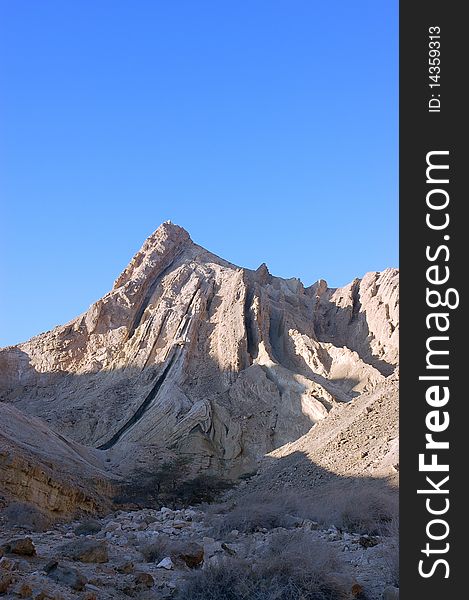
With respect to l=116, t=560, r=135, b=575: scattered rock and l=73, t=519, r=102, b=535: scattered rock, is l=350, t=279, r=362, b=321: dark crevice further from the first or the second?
l=116, t=560, r=135, b=575: scattered rock

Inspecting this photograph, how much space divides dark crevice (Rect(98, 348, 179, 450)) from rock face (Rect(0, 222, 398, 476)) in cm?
9

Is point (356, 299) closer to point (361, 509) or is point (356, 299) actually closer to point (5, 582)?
point (361, 509)

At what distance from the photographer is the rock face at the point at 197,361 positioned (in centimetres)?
3788

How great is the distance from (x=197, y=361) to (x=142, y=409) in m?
6.86

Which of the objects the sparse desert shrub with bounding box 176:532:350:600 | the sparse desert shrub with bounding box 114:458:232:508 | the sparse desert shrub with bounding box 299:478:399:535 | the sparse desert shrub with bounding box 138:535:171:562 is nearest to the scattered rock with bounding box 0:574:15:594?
the sparse desert shrub with bounding box 176:532:350:600

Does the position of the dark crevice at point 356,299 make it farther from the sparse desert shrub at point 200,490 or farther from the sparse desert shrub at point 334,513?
the sparse desert shrub at point 334,513

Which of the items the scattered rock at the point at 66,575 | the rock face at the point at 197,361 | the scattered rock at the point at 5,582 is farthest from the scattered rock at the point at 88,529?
the rock face at the point at 197,361

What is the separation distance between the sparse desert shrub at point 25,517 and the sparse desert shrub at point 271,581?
319 inches

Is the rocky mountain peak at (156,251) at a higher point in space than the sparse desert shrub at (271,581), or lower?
higher

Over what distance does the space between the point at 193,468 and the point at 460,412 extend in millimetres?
30927

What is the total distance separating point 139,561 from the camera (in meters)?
9.39

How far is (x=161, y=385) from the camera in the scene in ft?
147

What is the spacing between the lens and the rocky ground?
7.01 metres

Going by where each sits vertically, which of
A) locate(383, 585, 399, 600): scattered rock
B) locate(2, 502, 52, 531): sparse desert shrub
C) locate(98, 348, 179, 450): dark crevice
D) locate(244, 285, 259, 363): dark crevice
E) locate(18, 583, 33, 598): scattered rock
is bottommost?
locate(18, 583, 33, 598): scattered rock
